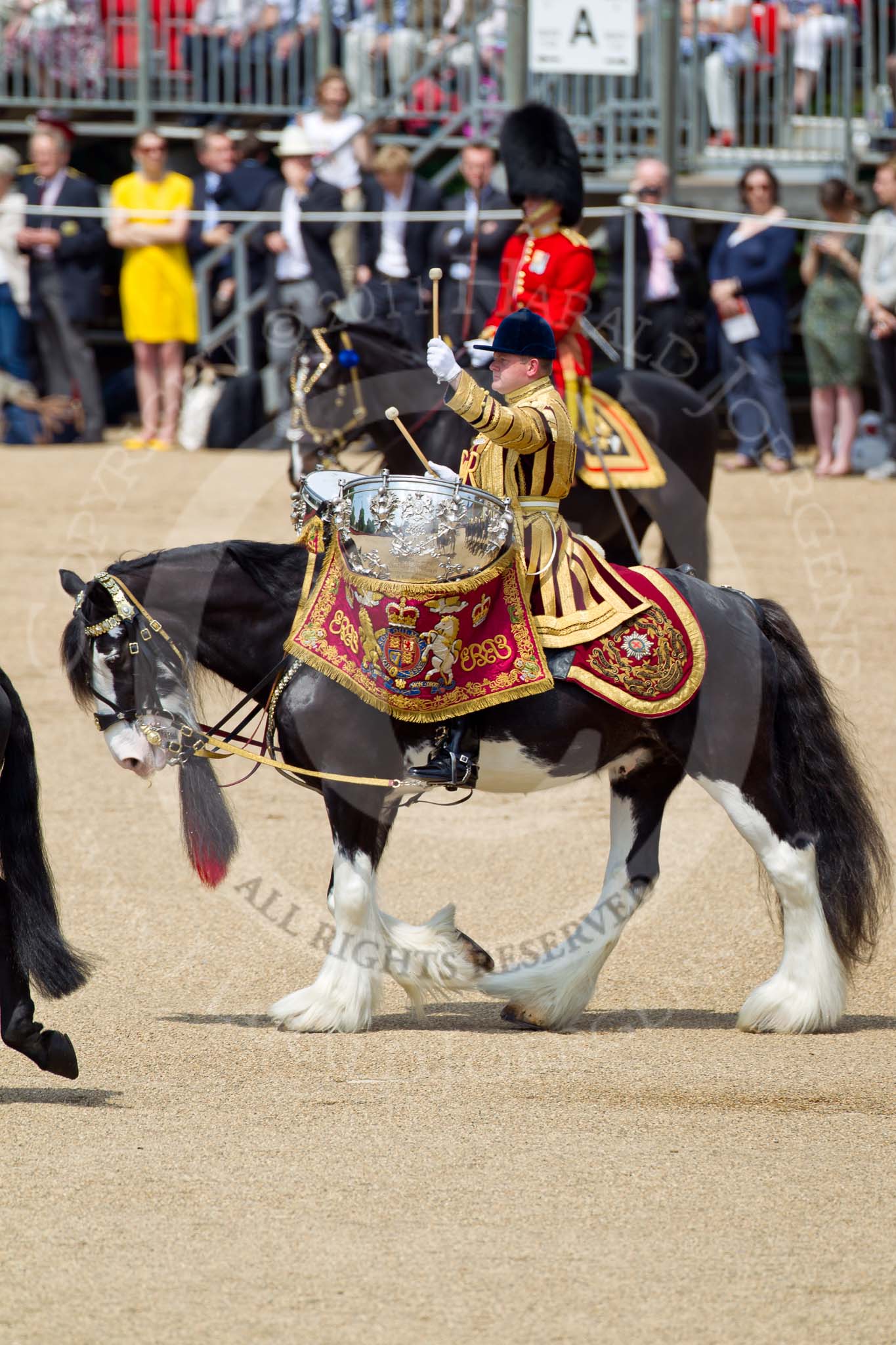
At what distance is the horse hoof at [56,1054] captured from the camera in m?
4.35

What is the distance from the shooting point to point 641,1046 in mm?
4910

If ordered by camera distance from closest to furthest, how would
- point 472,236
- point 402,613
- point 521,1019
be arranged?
point 402,613, point 521,1019, point 472,236

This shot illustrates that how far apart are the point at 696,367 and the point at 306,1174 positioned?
33.6 feet

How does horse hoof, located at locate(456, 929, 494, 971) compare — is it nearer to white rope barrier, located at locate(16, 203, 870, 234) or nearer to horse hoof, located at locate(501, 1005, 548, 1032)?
horse hoof, located at locate(501, 1005, 548, 1032)

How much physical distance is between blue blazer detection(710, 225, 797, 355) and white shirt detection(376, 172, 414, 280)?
2.00m

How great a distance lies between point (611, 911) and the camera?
513cm

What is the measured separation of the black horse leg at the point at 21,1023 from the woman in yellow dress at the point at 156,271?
32.2 feet

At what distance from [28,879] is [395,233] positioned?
930cm

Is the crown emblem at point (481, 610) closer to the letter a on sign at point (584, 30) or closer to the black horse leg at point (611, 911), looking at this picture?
the black horse leg at point (611, 911)

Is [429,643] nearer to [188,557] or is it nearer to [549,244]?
[188,557]

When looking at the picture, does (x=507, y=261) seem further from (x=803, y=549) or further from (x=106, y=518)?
(x=106, y=518)

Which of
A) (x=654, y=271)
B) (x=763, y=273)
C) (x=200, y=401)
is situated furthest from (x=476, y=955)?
(x=200, y=401)

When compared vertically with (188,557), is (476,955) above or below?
below

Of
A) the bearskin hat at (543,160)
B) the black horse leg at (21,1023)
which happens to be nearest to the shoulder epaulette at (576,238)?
the bearskin hat at (543,160)
